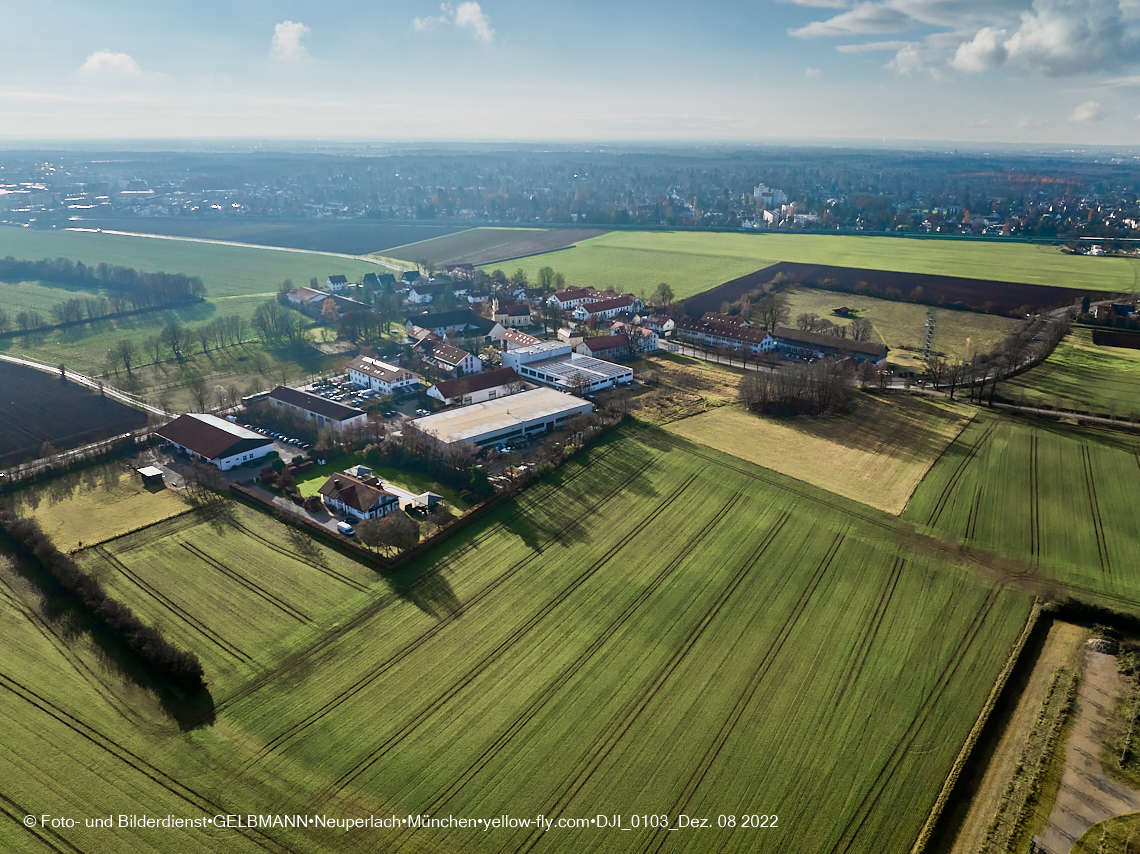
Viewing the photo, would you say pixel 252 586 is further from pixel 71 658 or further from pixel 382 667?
pixel 382 667

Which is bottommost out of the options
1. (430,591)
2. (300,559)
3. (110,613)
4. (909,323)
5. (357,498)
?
(430,591)

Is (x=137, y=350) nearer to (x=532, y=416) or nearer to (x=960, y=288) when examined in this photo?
(x=532, y=416)

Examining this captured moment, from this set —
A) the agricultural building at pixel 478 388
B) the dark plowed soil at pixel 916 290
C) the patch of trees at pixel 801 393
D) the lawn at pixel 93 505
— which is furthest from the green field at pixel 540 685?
the dark plowed soil at pixel 916 290

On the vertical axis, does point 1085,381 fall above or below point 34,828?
above

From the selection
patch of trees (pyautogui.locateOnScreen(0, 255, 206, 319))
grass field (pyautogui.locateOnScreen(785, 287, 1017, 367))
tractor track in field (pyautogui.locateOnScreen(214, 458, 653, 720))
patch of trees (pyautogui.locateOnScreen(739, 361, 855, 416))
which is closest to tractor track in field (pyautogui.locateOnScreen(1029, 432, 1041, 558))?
patch of trees (pyautogui.locateOnScreen(739, 361, 855, 416))

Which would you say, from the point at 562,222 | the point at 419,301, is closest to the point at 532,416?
the point at 419,301

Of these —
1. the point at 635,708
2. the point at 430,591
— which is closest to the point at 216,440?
the point at 430,591
